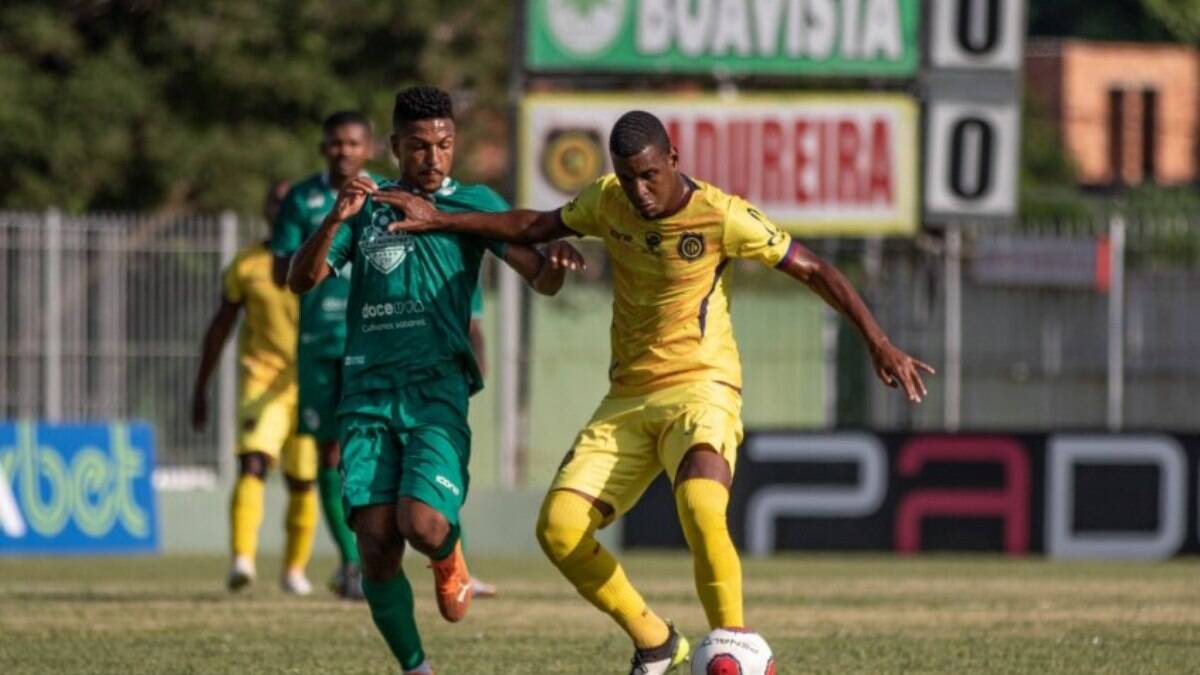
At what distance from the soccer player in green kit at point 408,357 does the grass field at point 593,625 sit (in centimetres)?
128

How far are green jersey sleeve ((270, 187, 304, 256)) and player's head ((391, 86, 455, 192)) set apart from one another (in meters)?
3.62

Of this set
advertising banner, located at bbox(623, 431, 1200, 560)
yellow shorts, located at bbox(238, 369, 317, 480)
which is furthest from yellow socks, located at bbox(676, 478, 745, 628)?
advertising banner, located at bbox(623, 431, 1200, 560)

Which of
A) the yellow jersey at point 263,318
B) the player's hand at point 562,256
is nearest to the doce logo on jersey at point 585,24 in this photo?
the yellow jersey at point 263,318

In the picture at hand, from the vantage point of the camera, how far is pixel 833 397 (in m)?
24.5

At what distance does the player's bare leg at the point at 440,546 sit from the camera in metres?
8.96

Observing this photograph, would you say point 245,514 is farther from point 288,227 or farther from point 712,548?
point 712,548

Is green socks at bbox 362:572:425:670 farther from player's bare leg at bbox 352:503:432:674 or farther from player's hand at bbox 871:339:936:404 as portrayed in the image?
player's hand at bbox 871:339:936:404

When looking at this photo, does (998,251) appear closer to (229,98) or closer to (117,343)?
(117,343)

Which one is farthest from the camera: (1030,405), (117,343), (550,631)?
(1030,405)

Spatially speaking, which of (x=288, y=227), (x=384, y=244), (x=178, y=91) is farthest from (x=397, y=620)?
(x=178, y=91)

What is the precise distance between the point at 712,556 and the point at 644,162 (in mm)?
1331

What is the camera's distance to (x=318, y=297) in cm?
1368

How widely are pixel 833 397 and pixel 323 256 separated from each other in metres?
15.5

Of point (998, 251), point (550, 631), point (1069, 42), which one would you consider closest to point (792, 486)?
point (998, 251)
